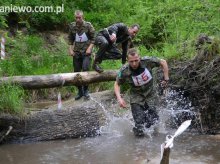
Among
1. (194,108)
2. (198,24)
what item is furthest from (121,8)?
(194,108)

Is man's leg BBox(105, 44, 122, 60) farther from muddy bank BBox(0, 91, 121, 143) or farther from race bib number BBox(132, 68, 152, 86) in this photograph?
race bib number BBox(132, 68, 152, 86)

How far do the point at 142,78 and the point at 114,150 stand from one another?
1.34 metres

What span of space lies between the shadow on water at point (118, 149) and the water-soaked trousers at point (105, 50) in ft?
5.01

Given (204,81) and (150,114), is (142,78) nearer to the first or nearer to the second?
(150,114)

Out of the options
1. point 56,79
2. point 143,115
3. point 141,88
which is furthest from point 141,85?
point 56,79

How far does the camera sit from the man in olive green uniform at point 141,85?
7402 millimetres

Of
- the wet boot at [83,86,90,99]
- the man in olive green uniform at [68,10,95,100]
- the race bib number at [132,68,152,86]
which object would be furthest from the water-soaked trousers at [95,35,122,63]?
the race bib number at [132,68,152,86]

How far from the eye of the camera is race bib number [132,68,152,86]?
7.42 m

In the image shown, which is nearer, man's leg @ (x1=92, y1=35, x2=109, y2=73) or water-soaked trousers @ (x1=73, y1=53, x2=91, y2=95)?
man's leg @ (x1=92, y1=35, x2=109, y2=73)

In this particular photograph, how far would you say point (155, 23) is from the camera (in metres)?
16.6

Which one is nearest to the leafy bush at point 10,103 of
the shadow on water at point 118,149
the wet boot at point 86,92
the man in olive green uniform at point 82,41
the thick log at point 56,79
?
the shadow on water at point 118,149

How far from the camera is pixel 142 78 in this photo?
744 cm

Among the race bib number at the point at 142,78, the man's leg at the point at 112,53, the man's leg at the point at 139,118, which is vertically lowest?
the man's leg at the point at 139,118

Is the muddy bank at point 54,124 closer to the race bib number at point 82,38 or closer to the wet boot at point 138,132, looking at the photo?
the wet boot at point 138,132
